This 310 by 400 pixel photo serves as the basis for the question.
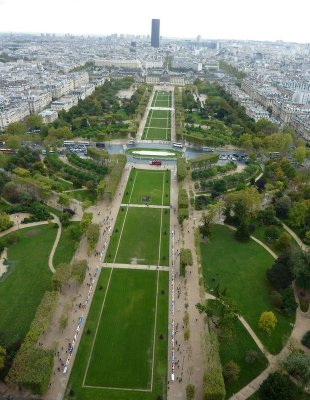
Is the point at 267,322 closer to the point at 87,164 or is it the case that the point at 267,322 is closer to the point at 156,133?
the point at 87,164

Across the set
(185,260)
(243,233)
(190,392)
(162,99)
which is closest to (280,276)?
(243,233)

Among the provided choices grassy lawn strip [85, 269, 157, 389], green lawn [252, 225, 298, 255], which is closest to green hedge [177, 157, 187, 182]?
green lawn [252, 225, 298, 255]

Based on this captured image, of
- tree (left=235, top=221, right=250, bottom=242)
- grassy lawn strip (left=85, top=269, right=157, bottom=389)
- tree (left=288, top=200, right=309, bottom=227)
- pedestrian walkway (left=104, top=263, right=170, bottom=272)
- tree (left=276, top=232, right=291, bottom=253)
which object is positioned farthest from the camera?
tree (left=288, top=200, right=309, bottom=227)

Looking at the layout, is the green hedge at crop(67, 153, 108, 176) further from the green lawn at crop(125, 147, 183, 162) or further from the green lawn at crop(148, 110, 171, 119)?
the green lawn at crop(148, 110, 171, 119)

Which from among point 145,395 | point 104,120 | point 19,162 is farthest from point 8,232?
point 104,120

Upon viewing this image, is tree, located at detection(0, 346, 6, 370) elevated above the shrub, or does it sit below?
above

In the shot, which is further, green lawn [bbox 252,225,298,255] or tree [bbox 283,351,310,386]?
green lawn [bbox 252,225,298,255]

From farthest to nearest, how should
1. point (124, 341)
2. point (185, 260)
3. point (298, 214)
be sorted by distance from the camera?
point (298, 214), point (185, 260), point (124, 341)

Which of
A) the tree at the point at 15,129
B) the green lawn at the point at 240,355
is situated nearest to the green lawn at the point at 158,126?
the tree at the point at 15,129
